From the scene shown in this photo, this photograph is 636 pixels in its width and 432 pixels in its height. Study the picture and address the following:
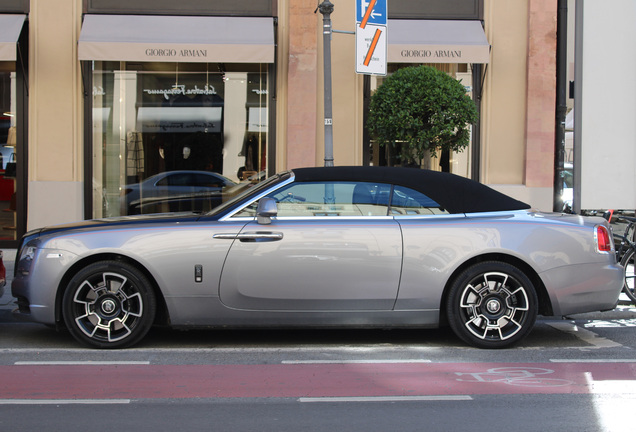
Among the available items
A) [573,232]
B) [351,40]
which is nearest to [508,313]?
[573,232]

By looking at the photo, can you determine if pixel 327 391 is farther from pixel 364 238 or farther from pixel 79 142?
pixel 79 142

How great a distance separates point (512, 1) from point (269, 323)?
30.9 ft

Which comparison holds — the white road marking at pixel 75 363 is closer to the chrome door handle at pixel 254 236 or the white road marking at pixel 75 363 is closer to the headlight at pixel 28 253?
the headlight at pixel 28 253

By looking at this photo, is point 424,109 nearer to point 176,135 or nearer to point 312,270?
point 176,135

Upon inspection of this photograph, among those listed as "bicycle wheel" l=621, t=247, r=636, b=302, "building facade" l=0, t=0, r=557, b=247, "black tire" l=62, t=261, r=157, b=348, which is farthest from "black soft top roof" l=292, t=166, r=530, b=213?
"building facade" l=0, t=0, r=557, b=247

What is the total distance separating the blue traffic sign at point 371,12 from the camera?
31.7 feet

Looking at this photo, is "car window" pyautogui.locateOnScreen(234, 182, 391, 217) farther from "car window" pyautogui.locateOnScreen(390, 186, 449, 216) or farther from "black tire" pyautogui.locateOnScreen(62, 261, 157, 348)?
"black tire" pyautogui.locateOnScreen(62, 261, 157, 348)

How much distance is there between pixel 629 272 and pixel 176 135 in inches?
308

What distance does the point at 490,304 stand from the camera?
619 centimetres

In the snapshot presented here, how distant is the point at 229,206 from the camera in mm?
6293

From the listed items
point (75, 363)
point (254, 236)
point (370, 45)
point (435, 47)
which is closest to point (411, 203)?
point (254, 236)

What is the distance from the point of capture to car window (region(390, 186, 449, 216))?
6355 millimetres

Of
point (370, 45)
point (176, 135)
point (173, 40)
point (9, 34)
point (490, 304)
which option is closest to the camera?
point (490, 304)

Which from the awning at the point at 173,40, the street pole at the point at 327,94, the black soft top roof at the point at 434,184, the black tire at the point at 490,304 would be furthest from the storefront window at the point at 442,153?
the black tire at the point at 490,304
